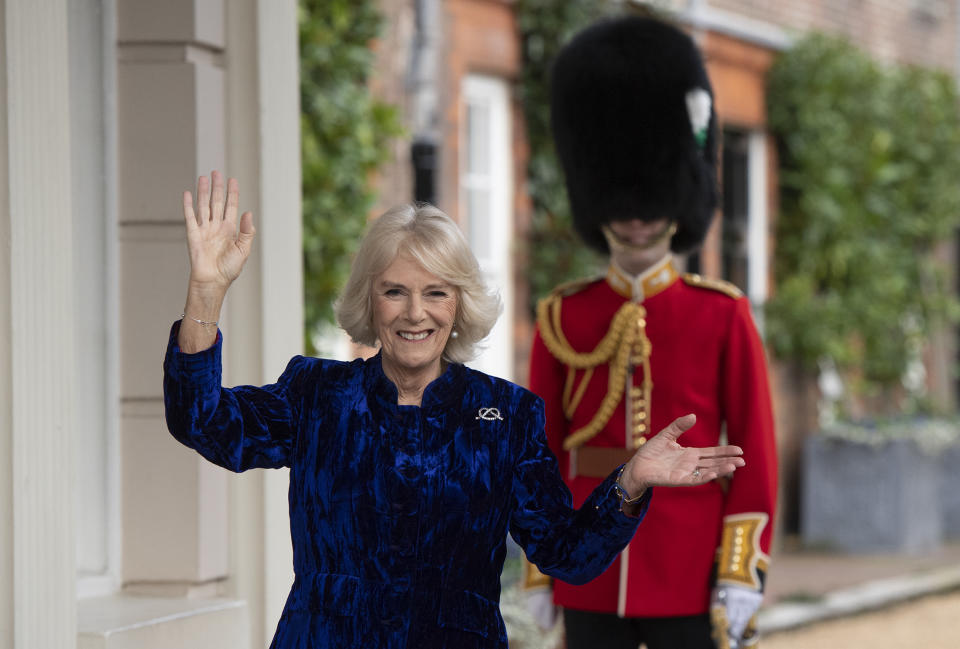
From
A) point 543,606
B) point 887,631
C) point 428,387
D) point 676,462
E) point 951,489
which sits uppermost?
point 428,387

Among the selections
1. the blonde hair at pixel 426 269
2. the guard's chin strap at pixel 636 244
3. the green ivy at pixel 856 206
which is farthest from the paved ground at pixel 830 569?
the blonde hair at pixel 426 269

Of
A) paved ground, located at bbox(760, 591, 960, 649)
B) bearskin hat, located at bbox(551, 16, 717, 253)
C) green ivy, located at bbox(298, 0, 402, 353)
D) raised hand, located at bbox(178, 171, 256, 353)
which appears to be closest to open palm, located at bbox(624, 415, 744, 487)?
raised hand, located at bbox(178, 171, 256, 353)

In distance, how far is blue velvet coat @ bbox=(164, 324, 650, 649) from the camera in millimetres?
2385

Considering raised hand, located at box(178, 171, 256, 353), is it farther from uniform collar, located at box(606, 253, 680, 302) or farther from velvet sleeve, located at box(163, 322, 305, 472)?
uniform collar, located at box(606, 253, 680, 302)

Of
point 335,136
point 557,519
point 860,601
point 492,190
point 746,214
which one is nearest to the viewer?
point 557,519

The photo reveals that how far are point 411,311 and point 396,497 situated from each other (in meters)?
0.29

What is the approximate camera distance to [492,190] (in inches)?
328

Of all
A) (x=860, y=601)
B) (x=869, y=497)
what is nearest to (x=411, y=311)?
(x=860, y=601)

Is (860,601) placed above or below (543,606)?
below

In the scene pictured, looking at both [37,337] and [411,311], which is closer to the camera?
[411,311]

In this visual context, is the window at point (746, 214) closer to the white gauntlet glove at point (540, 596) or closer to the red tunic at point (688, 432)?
the red tunic at point (688, 432)

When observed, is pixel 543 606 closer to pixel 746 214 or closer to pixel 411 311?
pixel 411 311

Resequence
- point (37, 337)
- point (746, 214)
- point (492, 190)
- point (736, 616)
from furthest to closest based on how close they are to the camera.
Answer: point (746, 214) → point (492, 190) → point (736, 616) → point (37, 337)

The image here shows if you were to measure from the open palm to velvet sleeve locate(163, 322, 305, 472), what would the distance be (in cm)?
Result: 56
